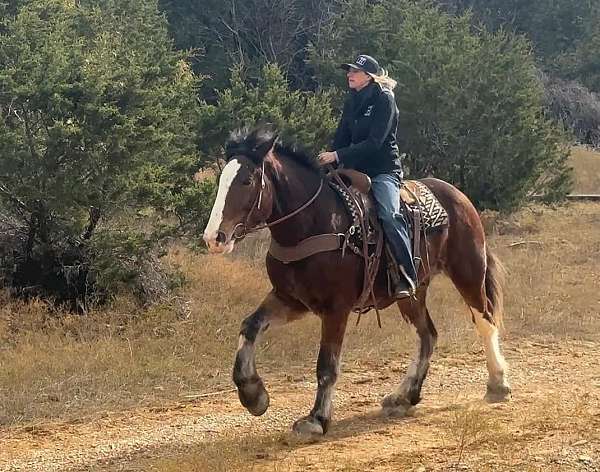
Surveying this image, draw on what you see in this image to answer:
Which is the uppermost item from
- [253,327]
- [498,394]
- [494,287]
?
[494,287]

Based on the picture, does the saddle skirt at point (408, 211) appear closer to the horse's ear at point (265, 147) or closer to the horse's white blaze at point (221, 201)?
the horse's ear at point (265, 147)

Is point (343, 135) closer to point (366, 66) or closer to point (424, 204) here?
point (366, 66)

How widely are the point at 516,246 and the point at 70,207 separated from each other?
35.2 feet

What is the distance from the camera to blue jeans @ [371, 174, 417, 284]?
6.43 m

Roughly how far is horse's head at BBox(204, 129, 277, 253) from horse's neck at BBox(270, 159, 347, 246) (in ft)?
0.58

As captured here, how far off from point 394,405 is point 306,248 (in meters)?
1.85

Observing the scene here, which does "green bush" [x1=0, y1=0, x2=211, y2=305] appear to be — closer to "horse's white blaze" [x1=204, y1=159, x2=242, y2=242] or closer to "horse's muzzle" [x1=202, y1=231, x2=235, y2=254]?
"horse's white blaze" [x1=204, y1=159, x2=242, y2=242]

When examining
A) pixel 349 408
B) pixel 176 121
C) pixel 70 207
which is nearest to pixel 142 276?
pixel 70 207

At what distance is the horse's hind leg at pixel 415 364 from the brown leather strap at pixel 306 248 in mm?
1569

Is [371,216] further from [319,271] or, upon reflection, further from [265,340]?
[265,340]

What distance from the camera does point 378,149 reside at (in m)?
6.54

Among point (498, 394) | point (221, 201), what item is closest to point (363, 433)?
point (498, 394)

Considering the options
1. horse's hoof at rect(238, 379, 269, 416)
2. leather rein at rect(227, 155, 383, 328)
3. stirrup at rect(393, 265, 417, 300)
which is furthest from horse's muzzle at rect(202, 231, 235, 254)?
stirrup at rect(393, 265, 417, 300)

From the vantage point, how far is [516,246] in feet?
55.6
